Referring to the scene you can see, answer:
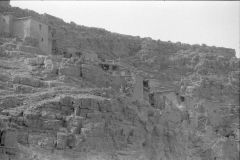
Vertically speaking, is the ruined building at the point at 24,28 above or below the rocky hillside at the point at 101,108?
above

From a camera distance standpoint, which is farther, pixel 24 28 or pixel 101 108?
pixel 24 28

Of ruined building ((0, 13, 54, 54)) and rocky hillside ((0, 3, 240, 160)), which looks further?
ruined building ((0, 13, 54, 54))

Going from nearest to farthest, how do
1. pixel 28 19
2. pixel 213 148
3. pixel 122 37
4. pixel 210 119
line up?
pixel 28 19
pixel 213 148
pixel 210 119
pixel 122 37

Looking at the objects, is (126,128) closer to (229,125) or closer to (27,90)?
(27,90)

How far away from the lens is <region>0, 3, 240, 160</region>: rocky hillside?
32094 millimetres

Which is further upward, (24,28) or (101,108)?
(24,28)

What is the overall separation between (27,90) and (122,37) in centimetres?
2113

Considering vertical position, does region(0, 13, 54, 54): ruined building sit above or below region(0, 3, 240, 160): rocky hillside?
above

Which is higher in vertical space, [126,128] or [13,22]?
[13,22]

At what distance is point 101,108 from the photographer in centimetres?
3469

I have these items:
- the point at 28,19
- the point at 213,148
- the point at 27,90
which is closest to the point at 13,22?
the point at 28,19

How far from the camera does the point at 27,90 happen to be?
34156 mm

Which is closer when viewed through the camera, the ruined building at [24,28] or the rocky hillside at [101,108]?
the rocky hillside at [101,108]

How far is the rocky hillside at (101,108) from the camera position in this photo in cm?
3209
